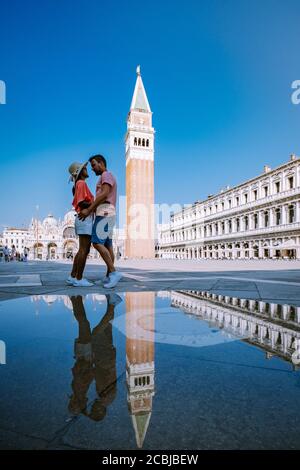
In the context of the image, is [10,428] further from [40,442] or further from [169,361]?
[169,361]

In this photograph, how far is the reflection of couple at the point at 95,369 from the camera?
0.85 meters

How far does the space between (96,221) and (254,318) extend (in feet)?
9.08

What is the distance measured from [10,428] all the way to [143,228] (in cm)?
5577

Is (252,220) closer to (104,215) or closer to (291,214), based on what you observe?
(291,214)

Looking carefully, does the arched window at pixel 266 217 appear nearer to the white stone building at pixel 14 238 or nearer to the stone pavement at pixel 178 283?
the stone pavement at pixel 178 283

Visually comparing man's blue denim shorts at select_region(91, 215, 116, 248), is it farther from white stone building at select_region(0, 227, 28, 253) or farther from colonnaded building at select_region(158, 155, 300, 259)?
white stone building at select_region(0, 227, 28, 253)

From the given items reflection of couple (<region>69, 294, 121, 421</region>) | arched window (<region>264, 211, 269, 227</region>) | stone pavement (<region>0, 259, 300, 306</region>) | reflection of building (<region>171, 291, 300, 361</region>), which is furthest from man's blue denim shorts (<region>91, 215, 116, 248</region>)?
arched window (<region>264, 211, 269, 227</region>)

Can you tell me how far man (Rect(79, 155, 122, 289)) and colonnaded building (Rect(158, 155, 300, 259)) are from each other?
27452mm

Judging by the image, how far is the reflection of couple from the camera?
0.85 metres

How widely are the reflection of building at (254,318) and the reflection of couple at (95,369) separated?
0.71m

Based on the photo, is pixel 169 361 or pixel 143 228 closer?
pixel 169 361

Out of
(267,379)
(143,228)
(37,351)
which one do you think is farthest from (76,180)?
(143,228)

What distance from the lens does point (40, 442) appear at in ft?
2.21

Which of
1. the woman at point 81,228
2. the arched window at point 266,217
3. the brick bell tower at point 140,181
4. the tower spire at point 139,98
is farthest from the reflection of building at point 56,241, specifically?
the woman at point 81,228
